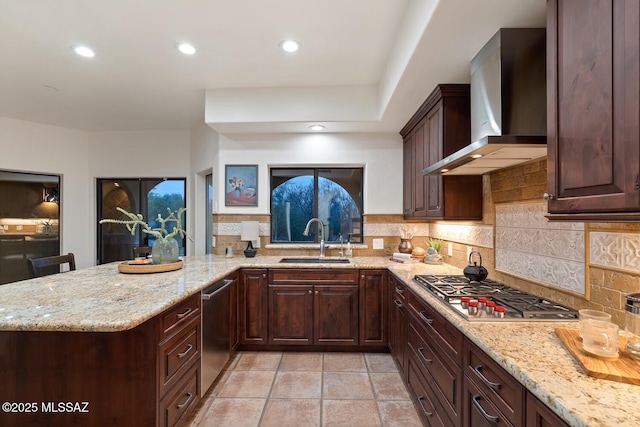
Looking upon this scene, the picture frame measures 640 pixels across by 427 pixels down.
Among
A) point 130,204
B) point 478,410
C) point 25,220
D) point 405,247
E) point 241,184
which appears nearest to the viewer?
point 478,410

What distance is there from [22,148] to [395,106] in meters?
5.11

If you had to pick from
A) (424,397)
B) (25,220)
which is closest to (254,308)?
(424,397)

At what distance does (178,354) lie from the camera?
1.77 meters

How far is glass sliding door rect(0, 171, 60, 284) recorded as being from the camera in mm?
4137

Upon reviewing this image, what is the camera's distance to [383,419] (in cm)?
207

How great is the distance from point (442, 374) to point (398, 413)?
2.51 feet

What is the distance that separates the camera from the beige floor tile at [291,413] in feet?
6.63

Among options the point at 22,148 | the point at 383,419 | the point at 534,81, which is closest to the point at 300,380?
the point at 383,419

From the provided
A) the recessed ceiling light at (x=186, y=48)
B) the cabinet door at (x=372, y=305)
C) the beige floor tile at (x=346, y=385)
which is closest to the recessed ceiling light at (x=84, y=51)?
the recessed ceiling light at (x=186, y=48)

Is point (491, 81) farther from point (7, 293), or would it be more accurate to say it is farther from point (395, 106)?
point (7, 293)

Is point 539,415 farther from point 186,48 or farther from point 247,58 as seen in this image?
point 186,48

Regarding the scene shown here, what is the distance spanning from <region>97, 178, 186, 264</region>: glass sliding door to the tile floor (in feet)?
8.96

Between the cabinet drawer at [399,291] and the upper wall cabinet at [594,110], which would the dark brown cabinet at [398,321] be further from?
the upper wall cabinet at [594,110]

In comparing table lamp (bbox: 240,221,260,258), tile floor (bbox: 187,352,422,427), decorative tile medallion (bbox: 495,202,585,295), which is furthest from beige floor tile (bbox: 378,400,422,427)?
table lamp (bbox: 240,221,260,258)
